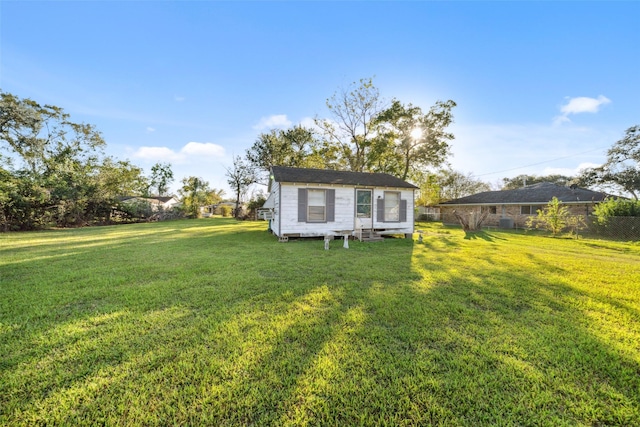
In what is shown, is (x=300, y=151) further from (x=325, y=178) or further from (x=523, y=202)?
(x=523, y=202)

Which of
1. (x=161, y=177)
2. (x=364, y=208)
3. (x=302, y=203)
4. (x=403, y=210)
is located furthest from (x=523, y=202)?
(x=161, y=177)

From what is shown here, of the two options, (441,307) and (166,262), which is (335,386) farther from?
(166,262)

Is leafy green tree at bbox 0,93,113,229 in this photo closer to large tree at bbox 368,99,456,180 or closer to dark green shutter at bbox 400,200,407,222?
dark green shutter at bbox 400,200,407,222

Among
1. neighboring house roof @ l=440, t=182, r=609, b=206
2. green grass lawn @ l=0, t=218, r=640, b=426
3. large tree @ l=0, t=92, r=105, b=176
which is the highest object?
large tree @ l=0, t=92, r=105, b=176

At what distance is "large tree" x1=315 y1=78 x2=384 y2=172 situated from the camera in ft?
70.7

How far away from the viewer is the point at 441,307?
11.0 ft

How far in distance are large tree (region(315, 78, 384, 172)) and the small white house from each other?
12.0m

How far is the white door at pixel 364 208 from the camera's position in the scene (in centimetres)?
1064

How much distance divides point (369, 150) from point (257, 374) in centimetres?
2262

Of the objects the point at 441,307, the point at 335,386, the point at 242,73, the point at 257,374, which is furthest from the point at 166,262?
the point at 242,73

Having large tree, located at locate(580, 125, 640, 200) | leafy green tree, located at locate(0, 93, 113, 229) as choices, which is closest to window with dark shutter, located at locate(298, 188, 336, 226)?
leafy green tree, located at locate(0, 93, 113, 229)

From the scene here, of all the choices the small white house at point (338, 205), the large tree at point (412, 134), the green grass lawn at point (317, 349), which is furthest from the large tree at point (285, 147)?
the green grass lawn at point (317, 349)

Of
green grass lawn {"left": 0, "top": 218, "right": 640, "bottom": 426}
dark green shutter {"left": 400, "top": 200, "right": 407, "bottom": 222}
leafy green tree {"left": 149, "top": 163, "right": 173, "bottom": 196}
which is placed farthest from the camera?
leafy green tree {"left": 149, "top": 163, "right": 173, "bottom": 196}

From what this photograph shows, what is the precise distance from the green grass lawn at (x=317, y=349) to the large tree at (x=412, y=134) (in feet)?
63.0
